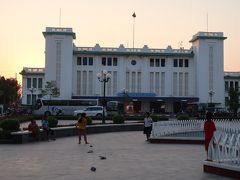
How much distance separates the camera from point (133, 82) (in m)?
85.3

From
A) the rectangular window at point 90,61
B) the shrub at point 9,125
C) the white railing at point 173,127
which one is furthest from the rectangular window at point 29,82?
the shrub at point 9,125

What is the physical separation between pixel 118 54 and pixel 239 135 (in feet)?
246

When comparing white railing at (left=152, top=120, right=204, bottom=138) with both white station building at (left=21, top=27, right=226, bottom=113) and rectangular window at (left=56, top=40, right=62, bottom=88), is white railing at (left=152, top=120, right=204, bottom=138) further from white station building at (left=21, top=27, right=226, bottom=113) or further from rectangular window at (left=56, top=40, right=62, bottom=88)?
rectangular window at (left=56, top=40, right=62, bottom=88)

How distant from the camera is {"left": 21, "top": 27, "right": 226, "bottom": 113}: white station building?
268ft

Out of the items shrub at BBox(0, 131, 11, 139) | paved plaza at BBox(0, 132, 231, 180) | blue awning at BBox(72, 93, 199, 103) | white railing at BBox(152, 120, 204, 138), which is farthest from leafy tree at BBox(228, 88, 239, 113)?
paved plaza at BBox(0, 132, 231, 180)

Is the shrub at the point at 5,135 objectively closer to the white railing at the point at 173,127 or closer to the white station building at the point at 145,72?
the white railing at the point at 173,127

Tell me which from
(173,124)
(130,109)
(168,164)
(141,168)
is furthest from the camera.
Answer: (130,109)

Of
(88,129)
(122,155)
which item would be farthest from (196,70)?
(122,155)

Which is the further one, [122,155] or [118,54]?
[118,54]

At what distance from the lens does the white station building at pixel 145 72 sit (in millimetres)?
81812

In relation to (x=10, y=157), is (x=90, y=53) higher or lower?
higher

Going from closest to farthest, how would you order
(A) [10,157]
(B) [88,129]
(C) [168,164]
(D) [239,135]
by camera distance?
(D) [239,135] < (C) [168,164] < (A) [10,157] < (B) [88,129]

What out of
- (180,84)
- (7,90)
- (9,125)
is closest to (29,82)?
(7,90)

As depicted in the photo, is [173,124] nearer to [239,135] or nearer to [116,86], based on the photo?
[239,135]
